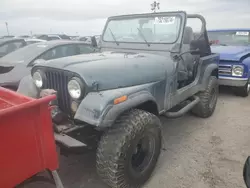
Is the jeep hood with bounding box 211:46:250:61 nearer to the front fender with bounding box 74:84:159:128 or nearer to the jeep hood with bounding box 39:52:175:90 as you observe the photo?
the jeep hood with bounding box 39:52:175:90

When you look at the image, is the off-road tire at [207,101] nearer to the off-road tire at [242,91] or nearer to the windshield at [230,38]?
the off-road tire at [242,91]

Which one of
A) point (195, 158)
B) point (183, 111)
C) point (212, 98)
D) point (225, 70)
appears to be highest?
point (225, 70)

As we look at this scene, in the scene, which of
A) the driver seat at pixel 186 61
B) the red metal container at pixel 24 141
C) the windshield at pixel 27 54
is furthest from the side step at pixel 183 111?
the windshield at pixel 27 54

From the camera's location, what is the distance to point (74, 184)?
2793mm

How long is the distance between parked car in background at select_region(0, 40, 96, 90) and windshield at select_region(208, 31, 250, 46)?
12.8 feet

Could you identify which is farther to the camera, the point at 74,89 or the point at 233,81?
the point at 233,81

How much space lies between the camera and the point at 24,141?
169 cm

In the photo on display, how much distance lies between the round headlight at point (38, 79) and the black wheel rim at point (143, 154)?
1298 millimetres

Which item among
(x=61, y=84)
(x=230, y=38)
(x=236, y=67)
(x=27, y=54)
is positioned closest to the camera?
(x=61, y=84)

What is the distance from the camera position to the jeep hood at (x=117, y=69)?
2469mm

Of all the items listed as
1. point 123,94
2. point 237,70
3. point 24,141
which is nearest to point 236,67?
point 237,70

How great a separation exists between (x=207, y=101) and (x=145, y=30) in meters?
1.74

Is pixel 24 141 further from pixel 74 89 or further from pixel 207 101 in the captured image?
pixel 207 101

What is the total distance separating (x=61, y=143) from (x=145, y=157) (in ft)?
3.39
